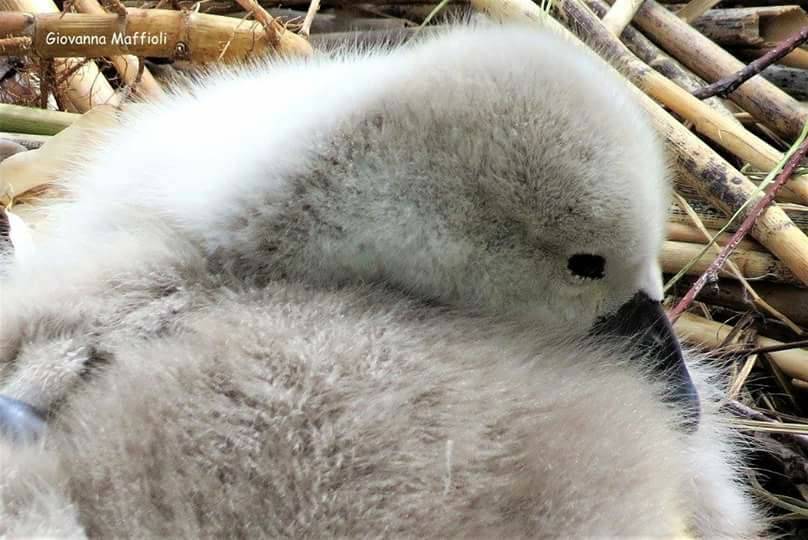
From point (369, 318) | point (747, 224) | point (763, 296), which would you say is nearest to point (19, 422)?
point (369, 318)

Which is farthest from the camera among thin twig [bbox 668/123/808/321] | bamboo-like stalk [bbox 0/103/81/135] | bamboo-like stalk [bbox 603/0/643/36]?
bamboo-like stalk [bbox 603/0/643/36]

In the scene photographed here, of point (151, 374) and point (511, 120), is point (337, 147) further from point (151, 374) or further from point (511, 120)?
point (151, 374)

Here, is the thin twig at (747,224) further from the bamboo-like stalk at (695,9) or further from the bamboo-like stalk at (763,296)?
the bamboo-like stalk at (695,9)

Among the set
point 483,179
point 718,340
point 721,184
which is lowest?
point 718,340

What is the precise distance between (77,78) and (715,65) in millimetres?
1086

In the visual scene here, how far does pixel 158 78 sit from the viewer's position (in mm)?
1730

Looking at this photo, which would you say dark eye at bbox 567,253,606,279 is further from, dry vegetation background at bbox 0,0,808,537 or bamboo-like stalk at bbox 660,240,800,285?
bamboo-like stalk at bbox 660,240,800,285

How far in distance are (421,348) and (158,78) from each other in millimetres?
1045

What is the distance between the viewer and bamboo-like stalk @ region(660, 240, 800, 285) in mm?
1417

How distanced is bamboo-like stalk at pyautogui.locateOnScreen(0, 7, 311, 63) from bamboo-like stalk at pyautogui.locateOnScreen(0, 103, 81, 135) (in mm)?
89

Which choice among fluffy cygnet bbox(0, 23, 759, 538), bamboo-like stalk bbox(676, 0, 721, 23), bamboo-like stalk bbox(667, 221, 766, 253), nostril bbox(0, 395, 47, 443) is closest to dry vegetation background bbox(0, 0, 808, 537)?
bamboo-like stalk bbox(667, 221, 766, 253)

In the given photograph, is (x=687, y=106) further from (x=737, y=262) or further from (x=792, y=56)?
(x=792, y=56)

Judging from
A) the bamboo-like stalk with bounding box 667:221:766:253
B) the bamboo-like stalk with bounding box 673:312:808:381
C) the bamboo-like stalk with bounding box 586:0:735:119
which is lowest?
the bamboo-like stalk with bounding box 673:312:808:381

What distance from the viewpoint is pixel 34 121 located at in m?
1.49
